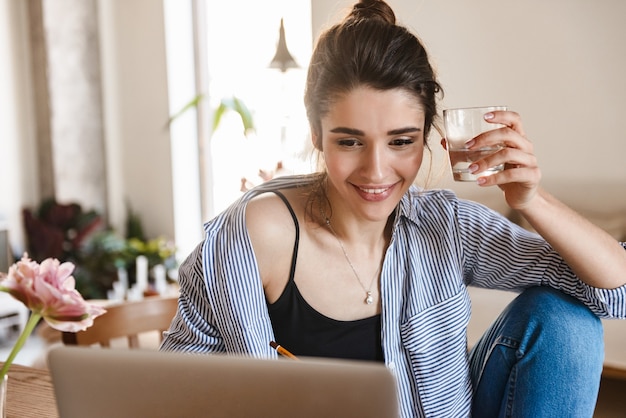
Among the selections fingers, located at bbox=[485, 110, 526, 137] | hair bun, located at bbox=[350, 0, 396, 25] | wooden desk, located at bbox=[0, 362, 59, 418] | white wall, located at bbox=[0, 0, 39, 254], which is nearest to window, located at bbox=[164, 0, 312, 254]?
white wall, located at bbox=[0, 0, 39, 254]

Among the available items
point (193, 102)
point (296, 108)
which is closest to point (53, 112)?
point (193, 102)

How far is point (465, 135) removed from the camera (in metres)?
1.23

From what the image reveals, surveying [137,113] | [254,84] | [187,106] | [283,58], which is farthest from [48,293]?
[137,113]

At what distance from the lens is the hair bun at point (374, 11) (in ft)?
5.10

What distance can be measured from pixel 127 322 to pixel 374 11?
2.90 feet

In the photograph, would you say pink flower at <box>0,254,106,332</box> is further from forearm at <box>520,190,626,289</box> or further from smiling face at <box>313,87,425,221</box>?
forearm at <box>520,190,626,289</box>

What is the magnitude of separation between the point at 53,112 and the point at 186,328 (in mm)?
4186

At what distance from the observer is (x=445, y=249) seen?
1.57 m

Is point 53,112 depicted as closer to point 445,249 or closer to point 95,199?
point 95,199

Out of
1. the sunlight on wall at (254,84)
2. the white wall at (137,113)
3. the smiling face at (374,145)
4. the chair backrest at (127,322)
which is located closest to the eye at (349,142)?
the smiling face at (374,145)

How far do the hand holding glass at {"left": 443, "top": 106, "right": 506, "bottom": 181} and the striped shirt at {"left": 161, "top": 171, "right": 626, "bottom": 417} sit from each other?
0.30m

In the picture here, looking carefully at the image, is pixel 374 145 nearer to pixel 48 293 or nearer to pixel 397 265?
pixel 397 265

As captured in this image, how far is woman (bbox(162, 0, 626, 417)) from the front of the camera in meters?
1.37

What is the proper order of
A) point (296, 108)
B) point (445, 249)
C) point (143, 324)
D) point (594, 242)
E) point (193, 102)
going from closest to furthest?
point (594, 242) → point (445, 249) → point (143, 324) → point (296, 108) → point (193, 102)
